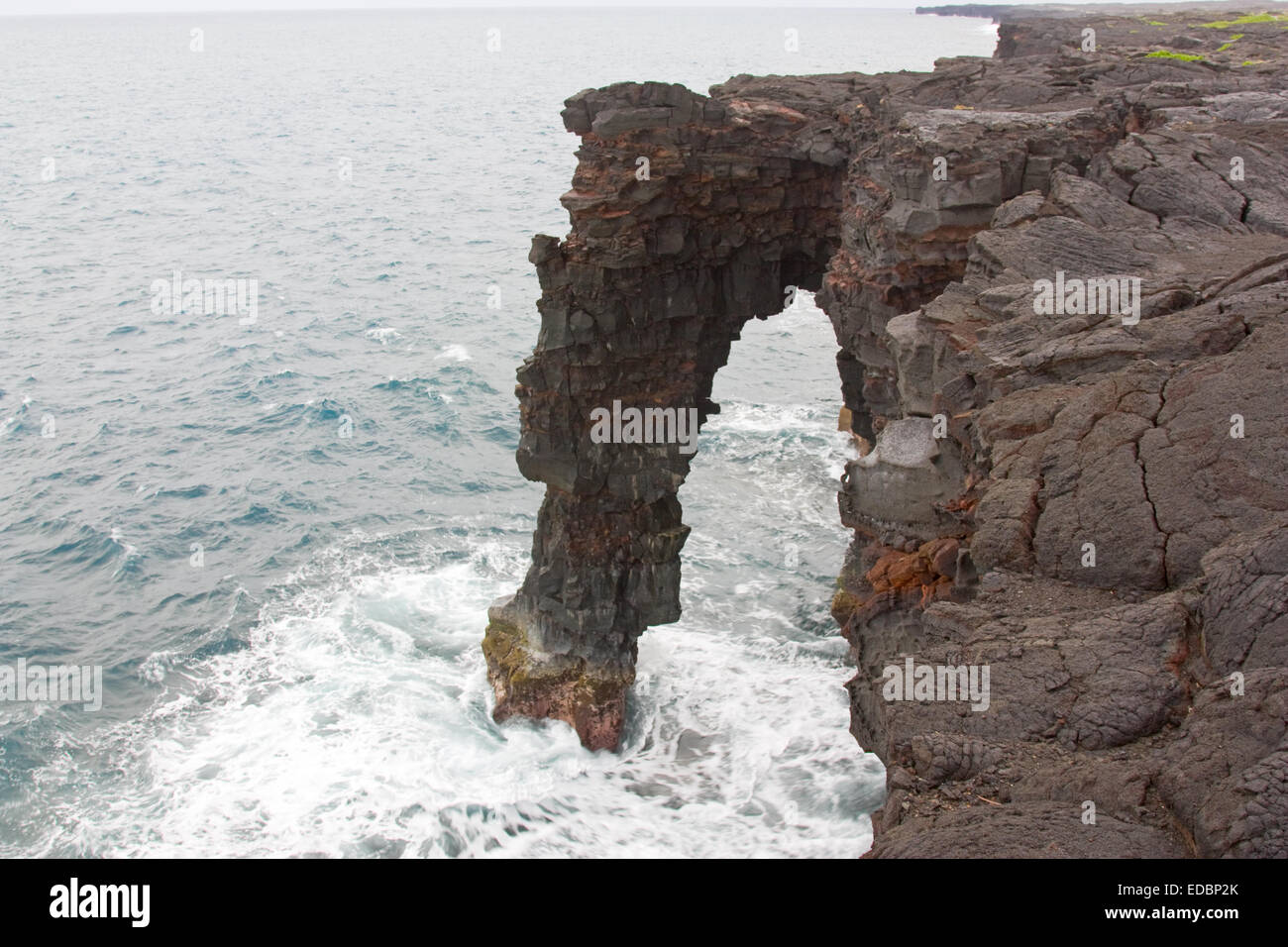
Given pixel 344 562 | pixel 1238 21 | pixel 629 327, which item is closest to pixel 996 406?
pixel 629 327

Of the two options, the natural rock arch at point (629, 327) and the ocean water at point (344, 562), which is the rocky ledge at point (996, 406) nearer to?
the natural rock arch at point (629, 327)

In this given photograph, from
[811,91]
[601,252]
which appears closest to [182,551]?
[601,252]

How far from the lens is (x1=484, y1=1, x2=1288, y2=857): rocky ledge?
9.20 metres

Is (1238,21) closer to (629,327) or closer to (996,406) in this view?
(629,327)

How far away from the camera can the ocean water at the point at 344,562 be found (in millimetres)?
29062

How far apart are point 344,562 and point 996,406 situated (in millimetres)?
31704

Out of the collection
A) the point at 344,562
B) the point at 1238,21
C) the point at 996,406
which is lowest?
the point at 344,562

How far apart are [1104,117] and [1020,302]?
359 inches

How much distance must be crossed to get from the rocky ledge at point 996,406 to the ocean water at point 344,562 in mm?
3711

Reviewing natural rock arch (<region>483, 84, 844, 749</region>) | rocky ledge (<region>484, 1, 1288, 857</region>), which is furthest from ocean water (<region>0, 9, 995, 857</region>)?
rocky ledge (<region>484, 1, 1288, 857</region>)

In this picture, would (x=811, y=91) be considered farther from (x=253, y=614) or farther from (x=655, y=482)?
(x=253, y=614)

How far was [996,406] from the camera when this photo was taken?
13.2 meters

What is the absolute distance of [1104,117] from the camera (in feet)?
71.6

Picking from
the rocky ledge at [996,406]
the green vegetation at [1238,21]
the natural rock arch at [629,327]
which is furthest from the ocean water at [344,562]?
the green vegetation at [1238,21]
